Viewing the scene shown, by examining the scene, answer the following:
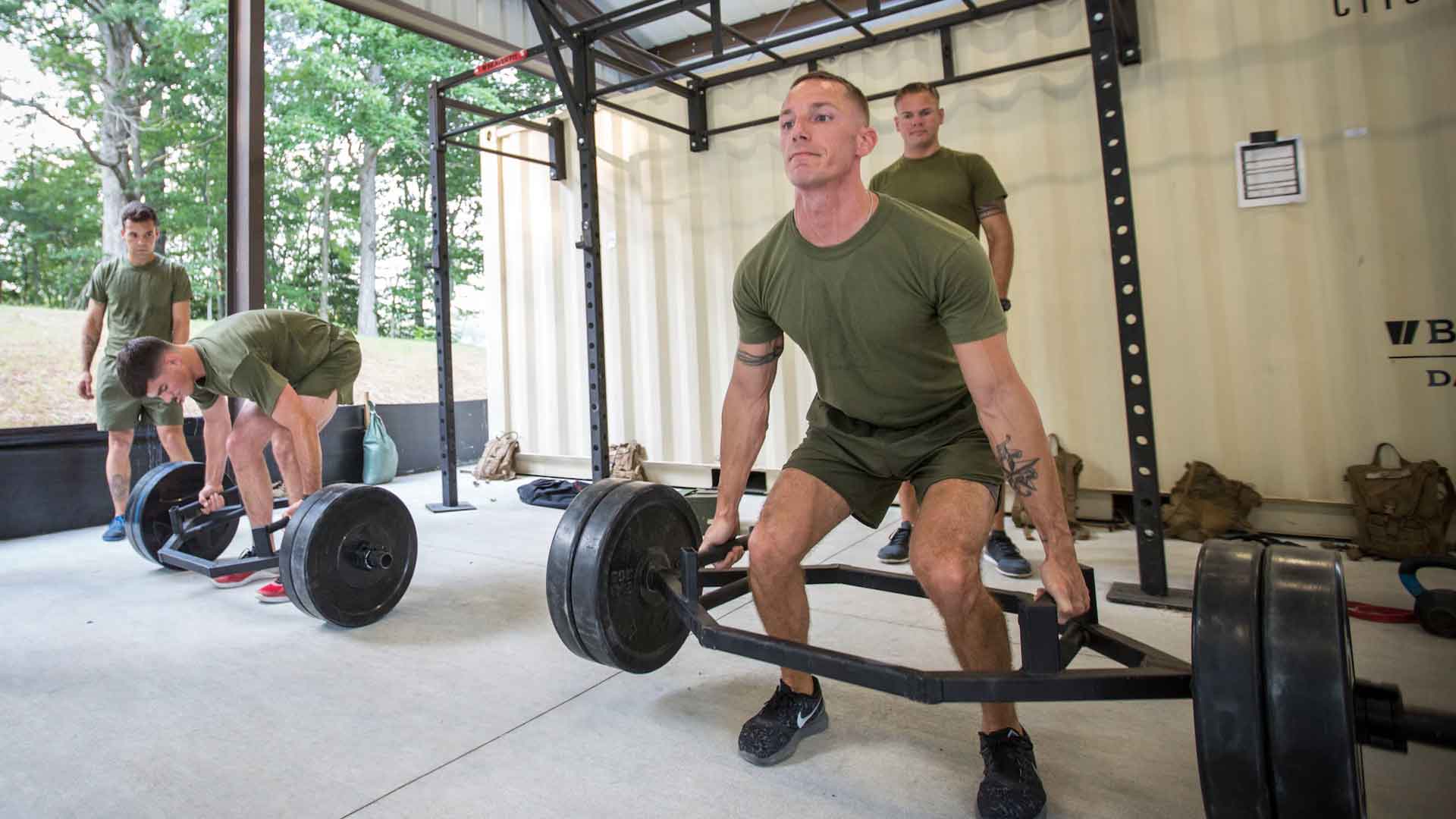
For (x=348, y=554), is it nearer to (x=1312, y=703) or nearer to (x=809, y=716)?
(x=809, y=716)

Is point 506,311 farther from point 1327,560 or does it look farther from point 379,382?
point 1327,560

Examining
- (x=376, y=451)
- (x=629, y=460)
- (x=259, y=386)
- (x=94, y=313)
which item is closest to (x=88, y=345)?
(x=94, y=313)

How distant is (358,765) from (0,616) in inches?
74.3

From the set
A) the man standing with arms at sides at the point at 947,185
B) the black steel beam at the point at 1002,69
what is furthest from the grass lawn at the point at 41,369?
the black steel beam at the point at 1002,69

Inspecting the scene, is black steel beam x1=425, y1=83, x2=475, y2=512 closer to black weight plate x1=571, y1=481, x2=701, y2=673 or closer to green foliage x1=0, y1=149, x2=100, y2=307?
green foliage x1=0, y1=149, x2=100, y2=307

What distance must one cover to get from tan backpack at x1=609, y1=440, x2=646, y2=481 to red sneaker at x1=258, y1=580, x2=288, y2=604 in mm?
2165

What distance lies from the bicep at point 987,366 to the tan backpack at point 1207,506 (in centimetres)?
218

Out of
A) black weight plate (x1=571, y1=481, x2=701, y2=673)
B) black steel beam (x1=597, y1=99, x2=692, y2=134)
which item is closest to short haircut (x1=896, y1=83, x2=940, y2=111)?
black steel beam (x1=597, y1=99, x2=692, y2=134)

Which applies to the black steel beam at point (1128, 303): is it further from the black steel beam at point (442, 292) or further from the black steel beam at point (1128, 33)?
the black steel beam at point (442, 292)

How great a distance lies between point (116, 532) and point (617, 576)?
3357 mm

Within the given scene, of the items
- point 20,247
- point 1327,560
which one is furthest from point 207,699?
point 20,247

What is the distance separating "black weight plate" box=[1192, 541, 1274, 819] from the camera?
85 cm

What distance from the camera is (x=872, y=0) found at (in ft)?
9.43

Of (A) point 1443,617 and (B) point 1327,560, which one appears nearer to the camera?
(B) point 1327,560
